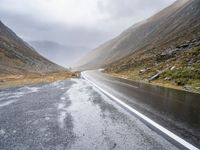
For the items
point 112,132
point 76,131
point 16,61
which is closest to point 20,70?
point 16,61

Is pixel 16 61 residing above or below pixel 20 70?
above

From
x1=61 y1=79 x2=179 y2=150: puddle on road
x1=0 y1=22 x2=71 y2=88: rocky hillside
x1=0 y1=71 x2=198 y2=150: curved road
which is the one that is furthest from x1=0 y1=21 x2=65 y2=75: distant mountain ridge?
x1=61 y1=79 x2=179 y2=150: puddle on road

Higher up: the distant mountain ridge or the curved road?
the distant mountain ridge

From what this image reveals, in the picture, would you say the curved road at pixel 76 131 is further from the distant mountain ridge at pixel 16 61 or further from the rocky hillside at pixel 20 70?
the distant mountain ridge at pixel 16 61

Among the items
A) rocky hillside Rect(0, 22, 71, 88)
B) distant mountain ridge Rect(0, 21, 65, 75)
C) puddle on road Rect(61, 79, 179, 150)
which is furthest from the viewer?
distant mountain ridge Rect(0, 21, 65, 75)

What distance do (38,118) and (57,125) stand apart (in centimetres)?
127

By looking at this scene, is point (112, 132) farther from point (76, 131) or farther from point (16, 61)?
point (16, 61)

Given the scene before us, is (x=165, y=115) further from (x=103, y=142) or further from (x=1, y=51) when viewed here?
(x=1, y=51)

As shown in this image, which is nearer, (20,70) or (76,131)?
(76,131)

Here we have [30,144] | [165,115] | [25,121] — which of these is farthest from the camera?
[165,115]

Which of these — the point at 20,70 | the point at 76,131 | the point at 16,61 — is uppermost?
the point at 16,61

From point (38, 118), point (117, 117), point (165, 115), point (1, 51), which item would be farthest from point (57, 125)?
point (1, 51)

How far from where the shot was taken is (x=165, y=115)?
7676 millimetres

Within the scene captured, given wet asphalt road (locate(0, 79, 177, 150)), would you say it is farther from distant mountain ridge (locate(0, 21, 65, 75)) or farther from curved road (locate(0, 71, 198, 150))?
distant mountain ridge (locate(0, 21, 65, 75))
